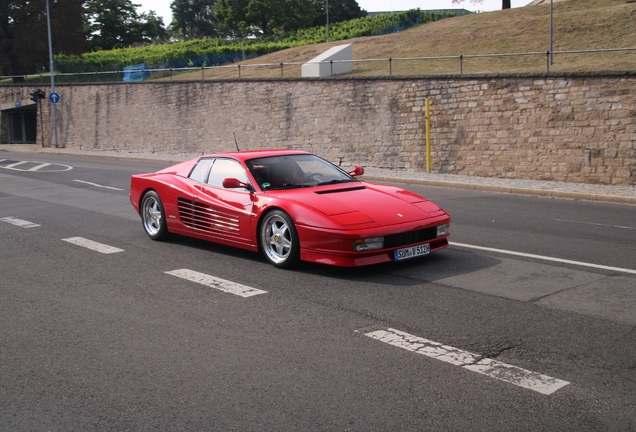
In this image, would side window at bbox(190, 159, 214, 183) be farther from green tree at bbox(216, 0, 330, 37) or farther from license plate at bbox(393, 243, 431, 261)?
green tree at bbox(216, 0, 330, 37)

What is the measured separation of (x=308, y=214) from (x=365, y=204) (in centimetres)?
73

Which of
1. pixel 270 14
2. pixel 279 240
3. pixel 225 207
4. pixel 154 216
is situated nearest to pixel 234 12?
pixel 270 14

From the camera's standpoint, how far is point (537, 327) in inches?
216

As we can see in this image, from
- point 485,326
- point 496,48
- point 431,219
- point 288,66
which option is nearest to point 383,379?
point 485,326

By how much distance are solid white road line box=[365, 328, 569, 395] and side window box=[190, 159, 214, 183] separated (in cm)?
452

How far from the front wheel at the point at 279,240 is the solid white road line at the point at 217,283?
0.75 metres

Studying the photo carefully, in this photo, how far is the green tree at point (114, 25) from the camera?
84.5 metres

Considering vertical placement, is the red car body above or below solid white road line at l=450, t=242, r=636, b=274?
above

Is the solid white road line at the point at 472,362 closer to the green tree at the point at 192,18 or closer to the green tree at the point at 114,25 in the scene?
the green tree at the point at 114,25

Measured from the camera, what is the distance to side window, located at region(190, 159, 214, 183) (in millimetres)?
9266

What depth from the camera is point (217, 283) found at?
23.9 ft

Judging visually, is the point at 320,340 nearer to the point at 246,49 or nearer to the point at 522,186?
the point at 522,186

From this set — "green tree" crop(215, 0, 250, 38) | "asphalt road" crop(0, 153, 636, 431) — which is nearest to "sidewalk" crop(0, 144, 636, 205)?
"asphalt road" crop(0, 153, 636, 431)

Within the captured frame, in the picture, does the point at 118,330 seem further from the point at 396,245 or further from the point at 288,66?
the point at 288,66
